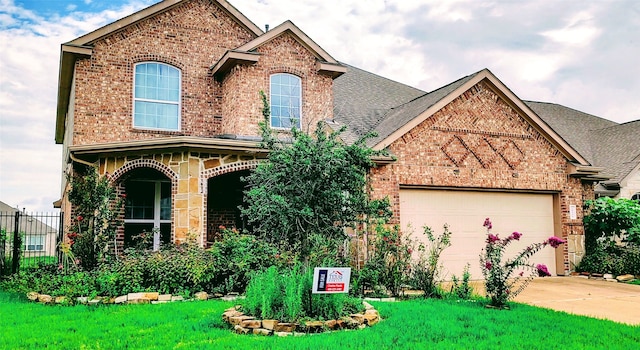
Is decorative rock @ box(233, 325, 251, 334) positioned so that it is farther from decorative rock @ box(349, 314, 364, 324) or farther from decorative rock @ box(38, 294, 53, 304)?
decorative rock @ box(38, 294, 53, 304)

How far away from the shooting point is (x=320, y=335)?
286 inches

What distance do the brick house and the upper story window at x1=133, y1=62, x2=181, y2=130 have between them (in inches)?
1.1

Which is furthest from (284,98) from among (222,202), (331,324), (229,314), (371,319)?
(331,324)

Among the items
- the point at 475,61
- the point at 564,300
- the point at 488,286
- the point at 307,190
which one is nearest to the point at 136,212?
the point at 307,190

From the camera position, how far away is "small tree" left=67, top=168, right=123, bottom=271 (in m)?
11.4

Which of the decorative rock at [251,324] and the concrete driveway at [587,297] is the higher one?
the decorative rock at [251,324]

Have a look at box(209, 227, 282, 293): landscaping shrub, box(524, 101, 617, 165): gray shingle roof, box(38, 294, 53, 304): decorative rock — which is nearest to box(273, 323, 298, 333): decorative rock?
box(209, 227, 282, 293): landscaping shrub

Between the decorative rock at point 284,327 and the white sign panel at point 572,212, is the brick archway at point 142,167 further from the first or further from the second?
the white sign panel at point 572,212

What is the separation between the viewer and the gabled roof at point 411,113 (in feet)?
47.0

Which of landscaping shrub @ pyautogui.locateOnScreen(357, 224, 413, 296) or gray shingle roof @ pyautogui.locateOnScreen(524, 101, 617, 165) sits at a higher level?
gray shingle roof @ pyautogui.locateOnScreen(524, 101, 617, 165)

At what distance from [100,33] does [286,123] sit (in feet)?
18.5

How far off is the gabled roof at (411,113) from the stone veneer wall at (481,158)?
18 centimetres

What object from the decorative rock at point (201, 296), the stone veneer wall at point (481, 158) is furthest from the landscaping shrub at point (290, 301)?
the stone veneer wall at point (481, 158)

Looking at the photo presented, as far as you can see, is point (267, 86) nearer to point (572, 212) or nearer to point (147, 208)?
point (147, 208)
